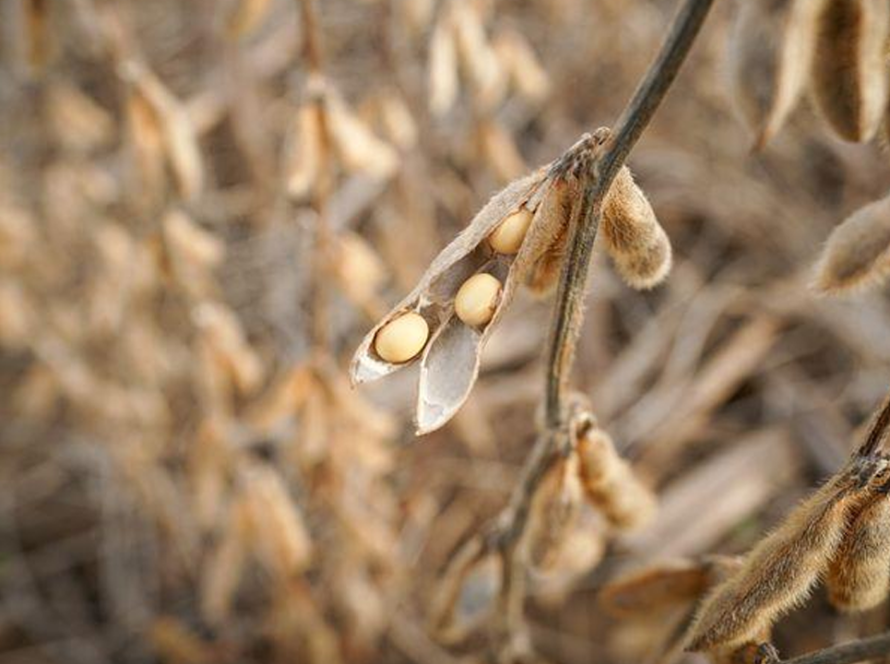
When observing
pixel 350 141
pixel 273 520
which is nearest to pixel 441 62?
pixel 350 141

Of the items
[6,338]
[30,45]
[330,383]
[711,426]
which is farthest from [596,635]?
[30,45]

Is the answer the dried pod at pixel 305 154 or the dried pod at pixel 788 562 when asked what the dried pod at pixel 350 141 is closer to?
the dried pod at pixel 305 154

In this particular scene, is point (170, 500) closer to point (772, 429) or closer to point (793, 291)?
point (772, 429)

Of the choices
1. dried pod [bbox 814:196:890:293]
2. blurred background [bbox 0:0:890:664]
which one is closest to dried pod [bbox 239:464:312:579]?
blurred background [bbox 0:0:890:664]

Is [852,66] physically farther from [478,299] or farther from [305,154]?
[305,154]

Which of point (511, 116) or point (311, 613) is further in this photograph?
point (511, 116)

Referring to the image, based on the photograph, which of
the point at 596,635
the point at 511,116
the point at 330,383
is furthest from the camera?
the point at 511,116
